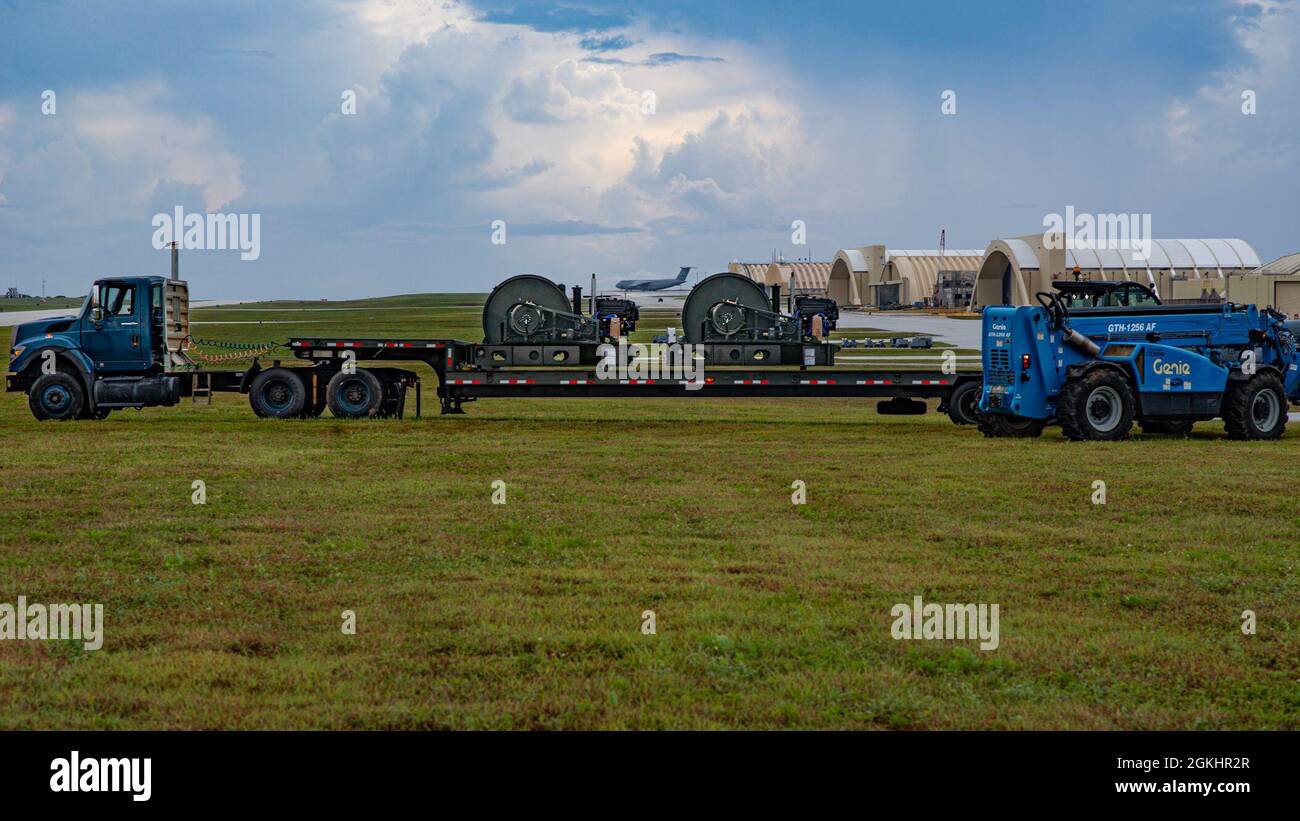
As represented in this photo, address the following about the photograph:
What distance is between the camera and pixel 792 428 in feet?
79.4

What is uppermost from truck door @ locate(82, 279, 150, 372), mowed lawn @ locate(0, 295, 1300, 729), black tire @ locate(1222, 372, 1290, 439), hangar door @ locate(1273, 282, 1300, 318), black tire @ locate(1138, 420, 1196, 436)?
hangar door @ locate(1273, 282, 1300, 318)

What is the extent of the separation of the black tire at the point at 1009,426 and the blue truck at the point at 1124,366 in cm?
2

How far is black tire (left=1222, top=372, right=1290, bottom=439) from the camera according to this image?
840 inches

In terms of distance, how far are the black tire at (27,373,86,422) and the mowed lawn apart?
4.93m

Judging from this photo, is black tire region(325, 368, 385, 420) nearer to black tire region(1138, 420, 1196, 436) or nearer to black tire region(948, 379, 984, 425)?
black tire region(948, 379, 984, 425)

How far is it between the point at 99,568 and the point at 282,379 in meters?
14.6

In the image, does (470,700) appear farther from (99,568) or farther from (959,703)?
(99,568)

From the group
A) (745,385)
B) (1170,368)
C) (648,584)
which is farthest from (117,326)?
(1170,368)

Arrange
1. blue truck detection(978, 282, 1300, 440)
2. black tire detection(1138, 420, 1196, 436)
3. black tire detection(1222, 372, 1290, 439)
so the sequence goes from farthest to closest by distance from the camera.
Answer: black tire detection(1138, 420, 1196, 436)
black tire detection(1222, 372, 1290, 439)
blue truck detection(978, 282, 1300, 440)

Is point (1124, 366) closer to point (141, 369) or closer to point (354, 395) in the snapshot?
point (354, 395)

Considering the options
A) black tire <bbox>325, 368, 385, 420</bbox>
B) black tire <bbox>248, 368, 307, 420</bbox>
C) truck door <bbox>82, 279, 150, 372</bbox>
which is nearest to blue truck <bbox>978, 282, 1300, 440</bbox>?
black tire <bbox>325, 368, 385, 420</bbox>

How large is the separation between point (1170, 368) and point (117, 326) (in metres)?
19.0

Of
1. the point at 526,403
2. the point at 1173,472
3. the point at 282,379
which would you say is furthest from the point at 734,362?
the point at 1173,472

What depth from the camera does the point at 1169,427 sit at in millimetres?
22531
